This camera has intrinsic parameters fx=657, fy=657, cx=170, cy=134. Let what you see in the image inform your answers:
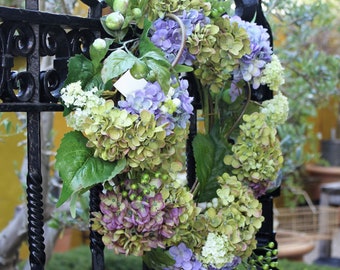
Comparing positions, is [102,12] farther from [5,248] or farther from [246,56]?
[5,248]

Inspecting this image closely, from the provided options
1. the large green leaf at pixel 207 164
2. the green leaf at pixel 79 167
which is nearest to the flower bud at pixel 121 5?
the green leaf at pixel 79 167

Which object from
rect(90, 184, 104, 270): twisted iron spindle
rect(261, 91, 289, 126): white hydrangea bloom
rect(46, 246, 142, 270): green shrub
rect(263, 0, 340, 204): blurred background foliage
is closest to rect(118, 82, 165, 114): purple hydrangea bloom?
rect(90, 184, 104, 270): twisted iron spindle

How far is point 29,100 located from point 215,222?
1.52ft

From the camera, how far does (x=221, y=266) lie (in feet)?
4.43

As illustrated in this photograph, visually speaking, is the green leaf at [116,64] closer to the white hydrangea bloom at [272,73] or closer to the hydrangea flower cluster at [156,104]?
the hydrangea flower cluster at [156,104]

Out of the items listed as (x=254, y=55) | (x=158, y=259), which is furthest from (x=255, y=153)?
(x=158, y=259)

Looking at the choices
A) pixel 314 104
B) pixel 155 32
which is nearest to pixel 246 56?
pixel 155 32

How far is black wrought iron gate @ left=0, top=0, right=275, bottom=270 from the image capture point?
115cm

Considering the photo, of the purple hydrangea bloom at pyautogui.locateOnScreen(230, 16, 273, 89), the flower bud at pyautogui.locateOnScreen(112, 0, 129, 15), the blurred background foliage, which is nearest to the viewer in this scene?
the flower bud at pyautogui.locateOnScreen(112, 0, 129, 15)

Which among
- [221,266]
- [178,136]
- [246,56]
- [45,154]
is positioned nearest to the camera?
[178,136]

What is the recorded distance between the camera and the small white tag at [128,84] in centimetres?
119

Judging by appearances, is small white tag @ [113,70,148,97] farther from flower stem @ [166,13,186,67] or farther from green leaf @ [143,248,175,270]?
green leaf @ [143,248,175,270]

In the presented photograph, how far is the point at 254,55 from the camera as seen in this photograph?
1.49m

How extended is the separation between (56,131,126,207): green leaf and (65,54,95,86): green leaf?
0.10 m
